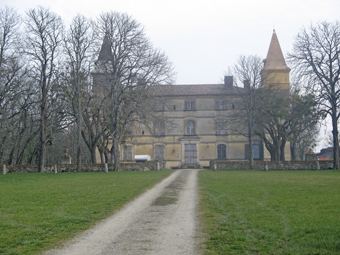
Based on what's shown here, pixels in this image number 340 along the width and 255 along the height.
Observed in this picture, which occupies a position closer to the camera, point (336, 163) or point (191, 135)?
point (336, 163)

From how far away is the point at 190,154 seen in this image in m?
50.2

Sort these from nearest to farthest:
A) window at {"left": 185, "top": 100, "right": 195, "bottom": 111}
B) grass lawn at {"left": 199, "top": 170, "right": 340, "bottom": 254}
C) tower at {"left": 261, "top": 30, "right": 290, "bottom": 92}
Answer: grass lawn at {"left": 199, "top": 170, "right": 340, "bottom": 254}, tower at {"left": 261, "top": 30, "right": 290, "bottom": 92}, window at {"left": 185, "top": 100, "right": 195, "bottom": 111}

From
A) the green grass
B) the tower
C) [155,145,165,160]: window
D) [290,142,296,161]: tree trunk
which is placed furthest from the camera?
[155,145,165,160]: window

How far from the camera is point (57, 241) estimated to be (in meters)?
7.05

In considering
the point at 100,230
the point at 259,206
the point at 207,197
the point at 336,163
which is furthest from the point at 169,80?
the point at 100,230

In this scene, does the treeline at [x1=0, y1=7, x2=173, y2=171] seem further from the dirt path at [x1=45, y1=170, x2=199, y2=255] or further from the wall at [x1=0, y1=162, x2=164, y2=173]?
the dirt path at [x1=45, y1=170, x2=199, y2=255]

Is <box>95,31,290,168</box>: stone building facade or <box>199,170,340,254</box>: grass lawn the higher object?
<box>95,31,290,168</box>: stone building facade

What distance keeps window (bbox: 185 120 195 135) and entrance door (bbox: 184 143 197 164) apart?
174 cm

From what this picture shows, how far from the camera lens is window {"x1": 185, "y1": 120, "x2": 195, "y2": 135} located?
2005 inches

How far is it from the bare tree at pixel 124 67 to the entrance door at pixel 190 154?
1734 cm

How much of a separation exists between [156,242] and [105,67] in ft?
93.4

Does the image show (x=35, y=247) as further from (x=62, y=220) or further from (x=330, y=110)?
(x=330, y=110)

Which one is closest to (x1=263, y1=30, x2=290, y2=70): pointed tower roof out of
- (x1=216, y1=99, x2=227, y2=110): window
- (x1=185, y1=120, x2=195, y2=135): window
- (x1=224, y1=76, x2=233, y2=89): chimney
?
A: (x1=224, y1=76, x2=233, y2=89): chimney

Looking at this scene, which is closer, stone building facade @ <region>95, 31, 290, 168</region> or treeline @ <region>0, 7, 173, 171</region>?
treeline @ <region>0, 7, 173, 171</region>
